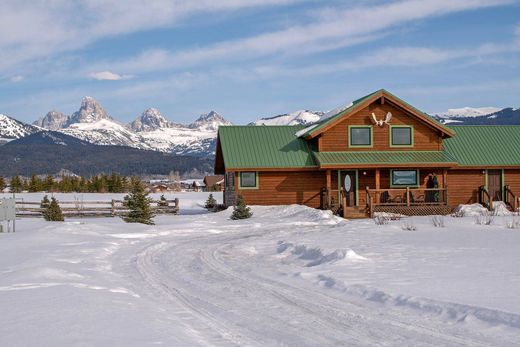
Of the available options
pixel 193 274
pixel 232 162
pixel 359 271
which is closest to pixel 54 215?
pixel 232 162

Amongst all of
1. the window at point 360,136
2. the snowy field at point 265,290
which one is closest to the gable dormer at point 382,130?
the window at point 360,136

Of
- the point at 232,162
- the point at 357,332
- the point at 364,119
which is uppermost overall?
the point at 364,119

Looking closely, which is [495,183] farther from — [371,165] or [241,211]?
[241,211]

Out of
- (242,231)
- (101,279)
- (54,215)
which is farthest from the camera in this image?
(54,215)

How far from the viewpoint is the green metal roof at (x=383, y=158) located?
3180cm

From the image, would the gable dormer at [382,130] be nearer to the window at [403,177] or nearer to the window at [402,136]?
the window at [402,136]

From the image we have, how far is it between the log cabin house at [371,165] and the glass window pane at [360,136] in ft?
0.18

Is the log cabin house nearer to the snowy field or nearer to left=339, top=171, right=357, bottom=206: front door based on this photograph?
left=339, top=171, right=357, bottom=206: front door

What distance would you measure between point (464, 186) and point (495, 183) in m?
1.84

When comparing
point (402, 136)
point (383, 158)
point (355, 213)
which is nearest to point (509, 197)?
point (402, 136)

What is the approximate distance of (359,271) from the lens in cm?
1198

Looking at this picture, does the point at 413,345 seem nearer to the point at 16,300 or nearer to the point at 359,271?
the point at 359,271

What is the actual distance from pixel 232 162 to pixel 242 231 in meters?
9.80

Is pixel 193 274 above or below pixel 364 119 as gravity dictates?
below
